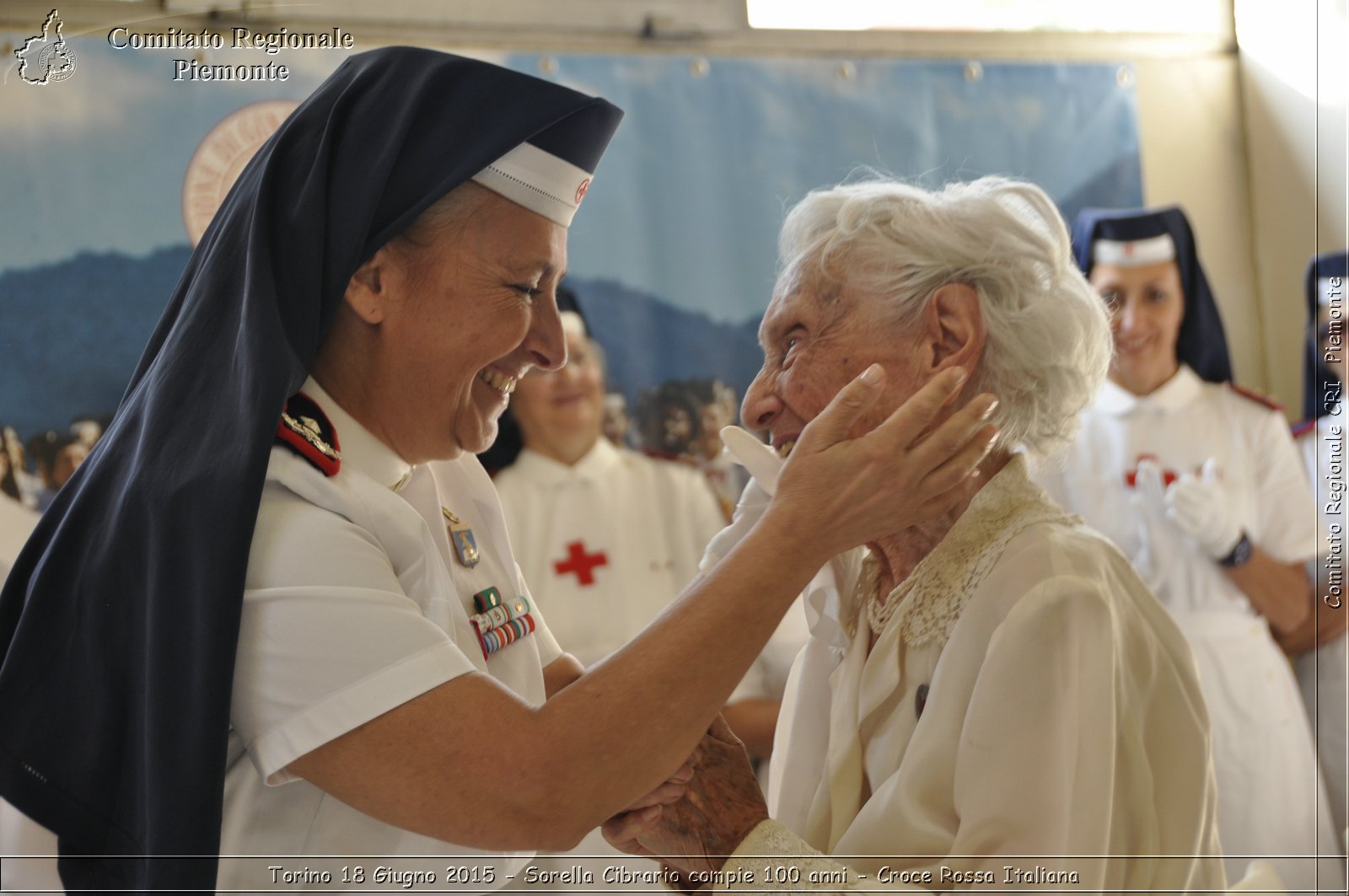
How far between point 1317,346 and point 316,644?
113 inches

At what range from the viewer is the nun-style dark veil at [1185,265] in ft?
11.5

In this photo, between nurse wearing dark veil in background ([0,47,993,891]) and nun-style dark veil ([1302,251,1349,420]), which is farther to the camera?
nun-style dark veil ([1302,251,1349,420])

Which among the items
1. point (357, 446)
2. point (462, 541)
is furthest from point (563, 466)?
point (357, 446)

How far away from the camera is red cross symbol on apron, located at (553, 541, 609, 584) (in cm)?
296

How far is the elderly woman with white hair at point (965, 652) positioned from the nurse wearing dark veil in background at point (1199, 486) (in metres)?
2.06

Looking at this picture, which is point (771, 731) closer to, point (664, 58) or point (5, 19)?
point (664, 58)

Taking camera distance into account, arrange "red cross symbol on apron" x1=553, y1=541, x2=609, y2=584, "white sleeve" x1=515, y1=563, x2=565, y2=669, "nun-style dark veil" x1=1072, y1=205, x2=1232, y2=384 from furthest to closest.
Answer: "nun-style dark veil" x1=1072, y1=205, x2=1232, y2=384, "red cross symbol on apron" x1=553, y1=541, x2=609, y2=584, "white sleeve" x1=515, y1=563, x2=565, y2=669

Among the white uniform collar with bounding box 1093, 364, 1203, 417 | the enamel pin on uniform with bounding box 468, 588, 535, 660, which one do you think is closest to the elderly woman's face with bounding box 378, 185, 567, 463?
the enamel pin on uniform with bounding box 468, 588, 535, 660

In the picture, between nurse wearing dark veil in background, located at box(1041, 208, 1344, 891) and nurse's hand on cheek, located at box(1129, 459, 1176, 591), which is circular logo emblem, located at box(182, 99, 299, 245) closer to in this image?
nurse wearing dark veil in background, located at box(1041, 208, 1344, 891)

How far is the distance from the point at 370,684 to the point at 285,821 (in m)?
0.28

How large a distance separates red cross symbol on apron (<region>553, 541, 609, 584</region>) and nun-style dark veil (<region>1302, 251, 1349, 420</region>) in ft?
5.97

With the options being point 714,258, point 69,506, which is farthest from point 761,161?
point 69,506

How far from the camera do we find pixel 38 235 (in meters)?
2.00

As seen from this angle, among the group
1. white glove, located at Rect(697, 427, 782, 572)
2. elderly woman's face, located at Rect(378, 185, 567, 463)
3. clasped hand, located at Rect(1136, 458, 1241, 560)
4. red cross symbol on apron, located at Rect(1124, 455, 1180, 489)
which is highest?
elderly woman's face, located at Rect(378, 185, 567, 463)
